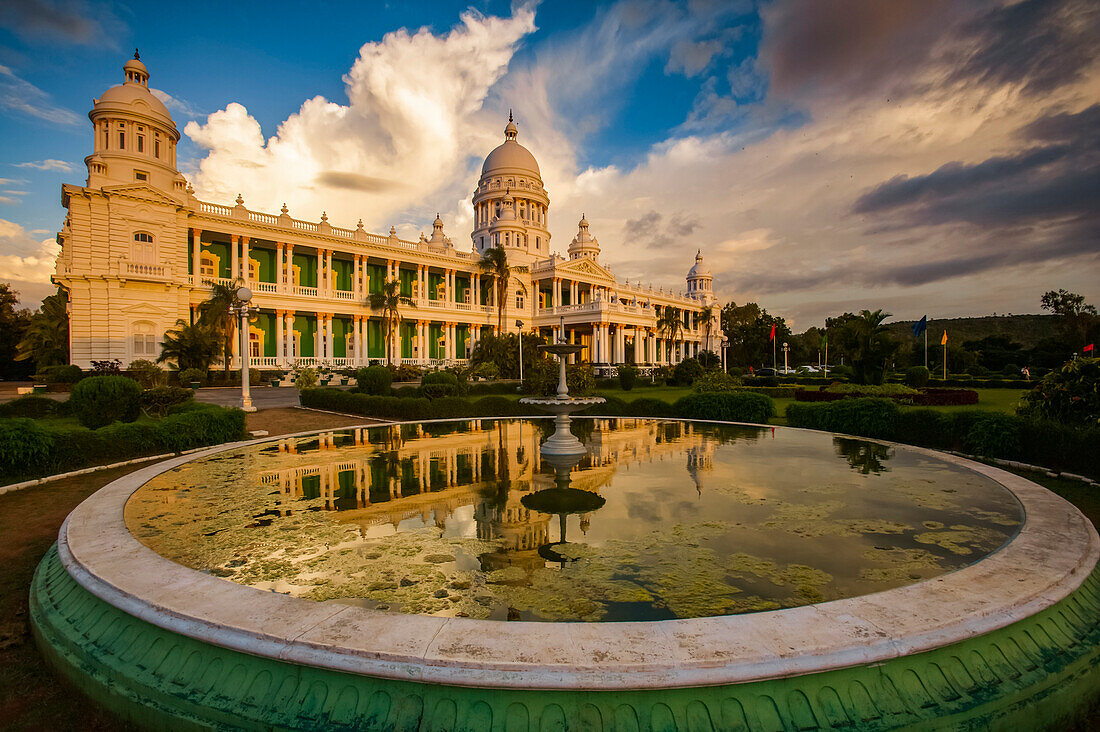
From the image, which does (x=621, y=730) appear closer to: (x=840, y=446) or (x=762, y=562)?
(x=762, y=562)

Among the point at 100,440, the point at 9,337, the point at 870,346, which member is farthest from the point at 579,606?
the point at 9,337

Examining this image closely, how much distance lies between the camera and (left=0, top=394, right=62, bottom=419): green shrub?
1691cm

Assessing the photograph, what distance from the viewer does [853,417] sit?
49.4 feet

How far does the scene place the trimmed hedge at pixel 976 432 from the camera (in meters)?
9.59

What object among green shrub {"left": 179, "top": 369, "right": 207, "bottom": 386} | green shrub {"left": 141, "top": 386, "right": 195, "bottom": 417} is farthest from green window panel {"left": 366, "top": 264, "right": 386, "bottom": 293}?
green shrub {"left": 141, "top": 386, "right": 195, "bottom": 417}

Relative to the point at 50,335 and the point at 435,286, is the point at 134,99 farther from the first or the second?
the point at 435,286

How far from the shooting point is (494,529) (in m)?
6.57

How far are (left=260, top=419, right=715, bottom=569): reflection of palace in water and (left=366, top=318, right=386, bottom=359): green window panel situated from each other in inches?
1233

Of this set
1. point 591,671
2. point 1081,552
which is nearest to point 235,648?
point 591,671

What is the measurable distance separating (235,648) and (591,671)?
243cm

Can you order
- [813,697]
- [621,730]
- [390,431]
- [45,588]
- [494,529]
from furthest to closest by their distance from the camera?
[390,431]
[494,529]
[45,588]
[813,697]
[621,730]

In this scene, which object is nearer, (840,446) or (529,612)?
(529,612)

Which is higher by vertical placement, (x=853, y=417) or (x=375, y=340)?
(x=375, y=340)

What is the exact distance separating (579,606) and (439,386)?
67.9ft
